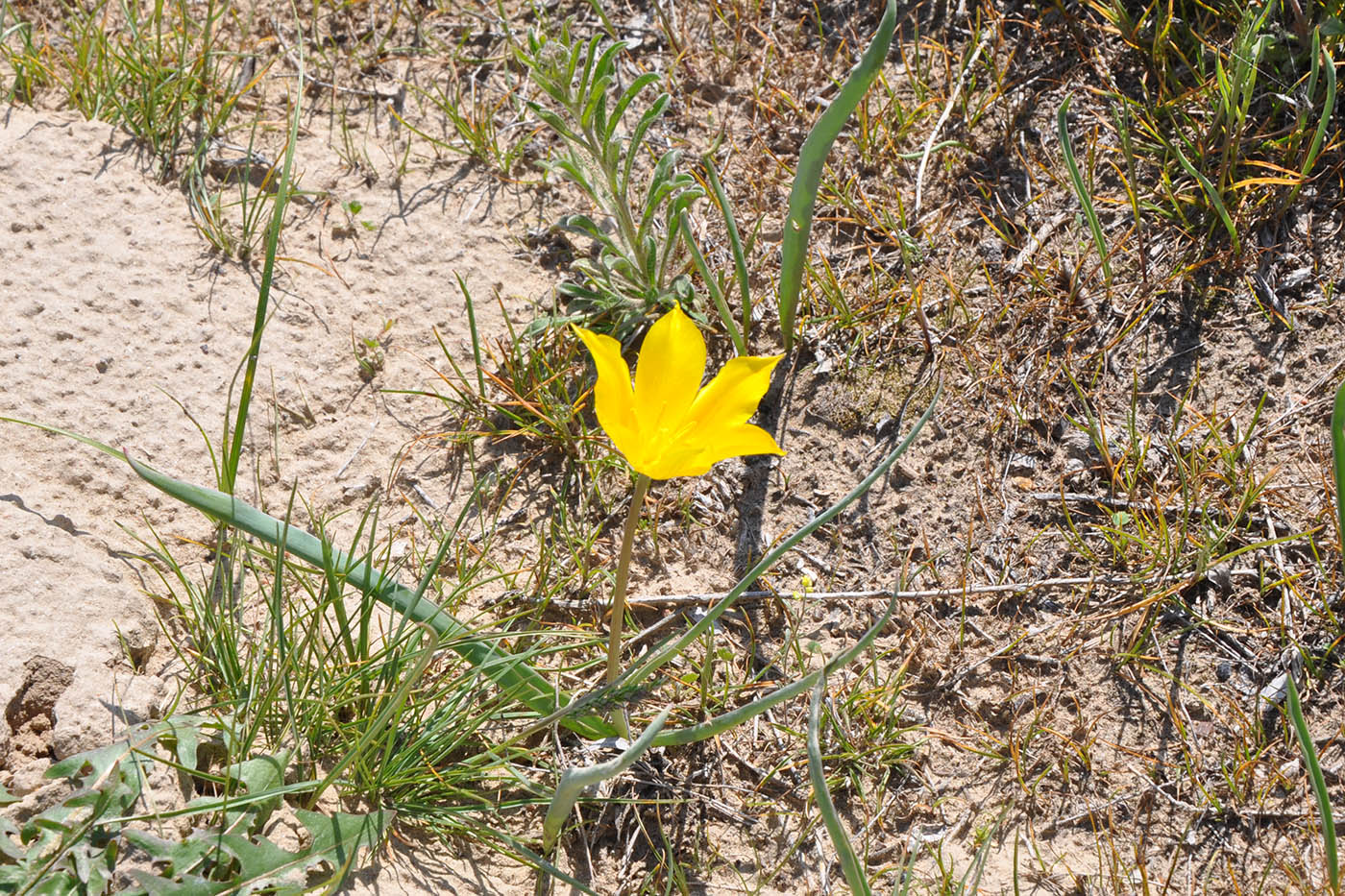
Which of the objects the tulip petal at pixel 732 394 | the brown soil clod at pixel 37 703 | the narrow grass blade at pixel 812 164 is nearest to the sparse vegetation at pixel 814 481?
the narrow grass blade at pixel 812 164

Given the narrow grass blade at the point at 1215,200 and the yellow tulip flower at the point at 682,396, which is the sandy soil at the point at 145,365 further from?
the narrow grass blade at the point at 1215,200

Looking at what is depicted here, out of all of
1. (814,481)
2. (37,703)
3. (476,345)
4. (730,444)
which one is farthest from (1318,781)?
(37,703)

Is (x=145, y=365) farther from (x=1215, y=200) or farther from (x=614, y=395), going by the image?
(x=1215, y=200)

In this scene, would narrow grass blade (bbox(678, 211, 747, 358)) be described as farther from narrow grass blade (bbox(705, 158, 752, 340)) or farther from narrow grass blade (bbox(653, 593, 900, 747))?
narrow grass blade (bbox(653, 593, 900, 747))

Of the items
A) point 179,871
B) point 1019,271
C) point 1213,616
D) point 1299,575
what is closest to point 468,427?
point 179,871

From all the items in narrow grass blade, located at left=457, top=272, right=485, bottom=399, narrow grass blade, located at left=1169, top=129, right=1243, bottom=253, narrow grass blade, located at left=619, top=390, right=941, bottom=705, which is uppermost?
narrow grass blade, located at left=1169, top=129, right=1243, bottom=253

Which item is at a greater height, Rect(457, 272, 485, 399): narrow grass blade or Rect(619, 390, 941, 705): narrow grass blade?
Rect(457, 272, 485, 399): narrow grass blade

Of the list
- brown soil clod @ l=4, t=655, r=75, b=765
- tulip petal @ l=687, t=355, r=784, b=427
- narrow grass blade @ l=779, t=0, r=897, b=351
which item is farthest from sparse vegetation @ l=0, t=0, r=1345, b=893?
tulip petal @ l=687, t=355, r=784, b=427

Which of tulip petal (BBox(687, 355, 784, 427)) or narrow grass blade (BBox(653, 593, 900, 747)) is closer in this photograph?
narrow grass blade (BBox(653, 593, 900, 747))
